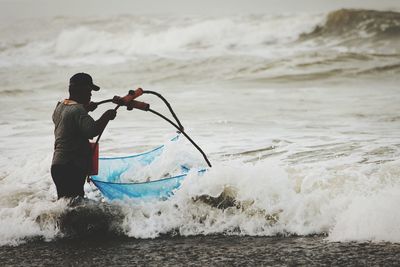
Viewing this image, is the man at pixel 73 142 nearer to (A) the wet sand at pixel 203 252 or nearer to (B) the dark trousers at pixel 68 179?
(B) the dark trousers at pixel 68 179

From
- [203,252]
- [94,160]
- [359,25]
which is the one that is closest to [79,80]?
[94,160]

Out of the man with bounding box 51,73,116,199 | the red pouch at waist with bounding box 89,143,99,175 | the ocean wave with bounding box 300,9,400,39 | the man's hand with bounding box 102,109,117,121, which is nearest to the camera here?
the man's hand with bounding box 102,109,117,121

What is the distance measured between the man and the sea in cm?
20

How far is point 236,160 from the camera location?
8.10 m

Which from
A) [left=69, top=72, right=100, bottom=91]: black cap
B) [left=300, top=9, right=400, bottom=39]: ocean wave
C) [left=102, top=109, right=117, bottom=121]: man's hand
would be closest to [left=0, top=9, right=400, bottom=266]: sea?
[left=300, top=9, right=400, bottom=39]: ocean wave

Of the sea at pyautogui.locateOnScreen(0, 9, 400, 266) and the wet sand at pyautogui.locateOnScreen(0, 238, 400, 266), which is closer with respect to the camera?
the wet sand at pyautogui.locateOnScreen(0, 238, 400, 266)

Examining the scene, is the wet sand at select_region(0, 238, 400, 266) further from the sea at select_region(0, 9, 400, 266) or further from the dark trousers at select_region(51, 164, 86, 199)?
the dark trousers at select_region(51, 164, 86, 199)

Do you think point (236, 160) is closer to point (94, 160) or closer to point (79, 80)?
point (94, 160)

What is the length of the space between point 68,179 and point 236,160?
3.20m

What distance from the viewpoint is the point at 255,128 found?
10.6m

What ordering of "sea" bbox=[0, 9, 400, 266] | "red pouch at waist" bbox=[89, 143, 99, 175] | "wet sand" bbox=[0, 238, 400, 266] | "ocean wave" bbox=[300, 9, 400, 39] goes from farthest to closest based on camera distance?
"ocean wave" bbox=[300, 9, 400, 39] < "red pouch at waist" bbox=[89, 143, 99, 175] < "sea" bbox=[0, 9, 400, 266] < "wet sand" bbox=[0, 238, 400, 266]

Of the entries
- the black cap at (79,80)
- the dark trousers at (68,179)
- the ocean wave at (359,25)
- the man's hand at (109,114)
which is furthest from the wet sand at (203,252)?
the ocean wave at (359,25)

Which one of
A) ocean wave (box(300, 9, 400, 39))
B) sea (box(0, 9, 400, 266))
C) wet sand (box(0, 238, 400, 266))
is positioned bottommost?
wet sand (box(0, 238, 400, 266))

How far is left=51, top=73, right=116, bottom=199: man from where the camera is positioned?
526 cm
